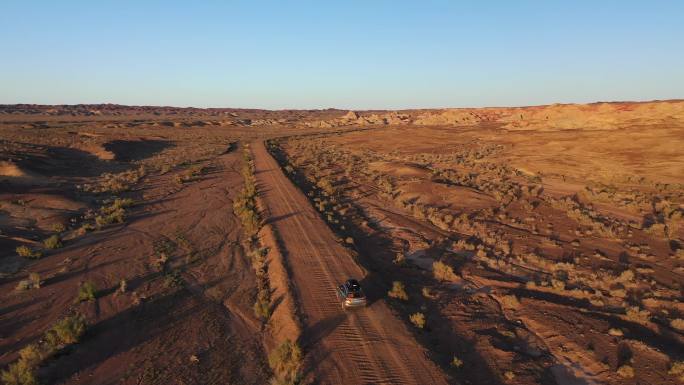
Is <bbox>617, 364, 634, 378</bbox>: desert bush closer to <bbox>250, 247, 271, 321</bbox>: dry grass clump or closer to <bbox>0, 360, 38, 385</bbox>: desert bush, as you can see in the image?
<bbox>250, 247, 271, 321</bbox>: dry grass clump

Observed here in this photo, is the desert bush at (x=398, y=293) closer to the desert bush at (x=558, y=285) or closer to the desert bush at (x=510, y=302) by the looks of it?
the desert bush at (x=510, y=302)

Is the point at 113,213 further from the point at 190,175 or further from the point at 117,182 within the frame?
the point at 190,175

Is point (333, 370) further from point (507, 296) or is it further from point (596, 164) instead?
point (596, 164)

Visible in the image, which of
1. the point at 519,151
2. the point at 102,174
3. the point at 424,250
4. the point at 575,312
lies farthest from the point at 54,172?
the point at 519,151

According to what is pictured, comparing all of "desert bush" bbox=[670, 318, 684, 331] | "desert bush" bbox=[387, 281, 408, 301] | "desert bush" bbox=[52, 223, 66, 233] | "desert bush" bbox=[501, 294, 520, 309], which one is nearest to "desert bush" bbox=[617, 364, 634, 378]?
"desert bush" bbox=[670, 318, 684, 331]

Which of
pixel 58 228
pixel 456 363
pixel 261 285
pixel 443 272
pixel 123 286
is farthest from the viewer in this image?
pixel 58 228

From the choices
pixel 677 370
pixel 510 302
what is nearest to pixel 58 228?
pixel 510 302

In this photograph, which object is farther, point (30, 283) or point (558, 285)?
point (558, 285)
